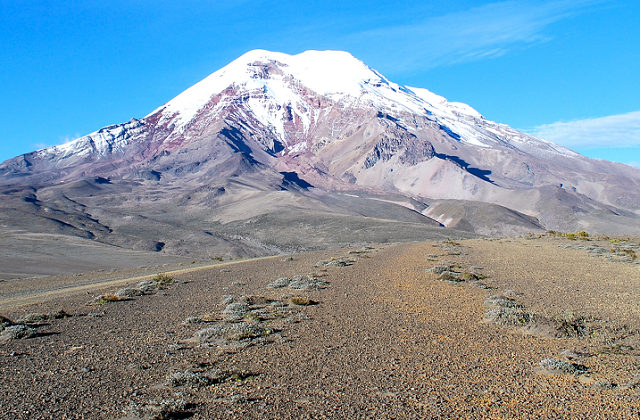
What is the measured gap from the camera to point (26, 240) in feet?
167

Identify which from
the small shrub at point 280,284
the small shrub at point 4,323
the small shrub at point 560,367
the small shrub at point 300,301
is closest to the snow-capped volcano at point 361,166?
the small shrub at point 280,284

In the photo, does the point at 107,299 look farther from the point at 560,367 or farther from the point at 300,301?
the point at 560,367

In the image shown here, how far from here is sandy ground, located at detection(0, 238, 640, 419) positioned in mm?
5668

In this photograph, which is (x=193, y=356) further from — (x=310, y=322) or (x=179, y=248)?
(x=179, y=248)

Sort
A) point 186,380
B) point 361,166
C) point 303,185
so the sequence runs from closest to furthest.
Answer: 1. point 186,380
2. point 303,185
3. point 361,166

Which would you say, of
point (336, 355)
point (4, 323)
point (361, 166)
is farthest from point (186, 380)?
point (361, 166)

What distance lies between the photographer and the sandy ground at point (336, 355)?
18.6 feet

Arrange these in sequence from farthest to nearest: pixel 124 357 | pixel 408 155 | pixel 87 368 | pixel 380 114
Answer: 1. pixel 380 114
2. pixel 408 155
3. pixel 124 357
4. pixel 87 368

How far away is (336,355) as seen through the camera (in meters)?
7.52

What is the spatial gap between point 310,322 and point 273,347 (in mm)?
1828

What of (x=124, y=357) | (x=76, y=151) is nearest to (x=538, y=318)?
(x=124, y=357)

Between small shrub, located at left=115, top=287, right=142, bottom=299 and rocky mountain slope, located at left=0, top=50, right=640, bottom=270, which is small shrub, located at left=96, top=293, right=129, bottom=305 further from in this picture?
rocky mountain slope, located at left=0, top=50, right=640, bottom=270

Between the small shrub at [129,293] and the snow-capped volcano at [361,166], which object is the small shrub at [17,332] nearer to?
the small shrub at [129,293]

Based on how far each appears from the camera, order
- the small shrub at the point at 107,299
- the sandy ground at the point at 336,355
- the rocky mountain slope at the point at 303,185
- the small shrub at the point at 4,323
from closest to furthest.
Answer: the sandy ground at the point at 336,355
the small shrub at the point at 4,323
the small shrub at the point at 107,299
the rocky mountain slope at the point at 303,185
